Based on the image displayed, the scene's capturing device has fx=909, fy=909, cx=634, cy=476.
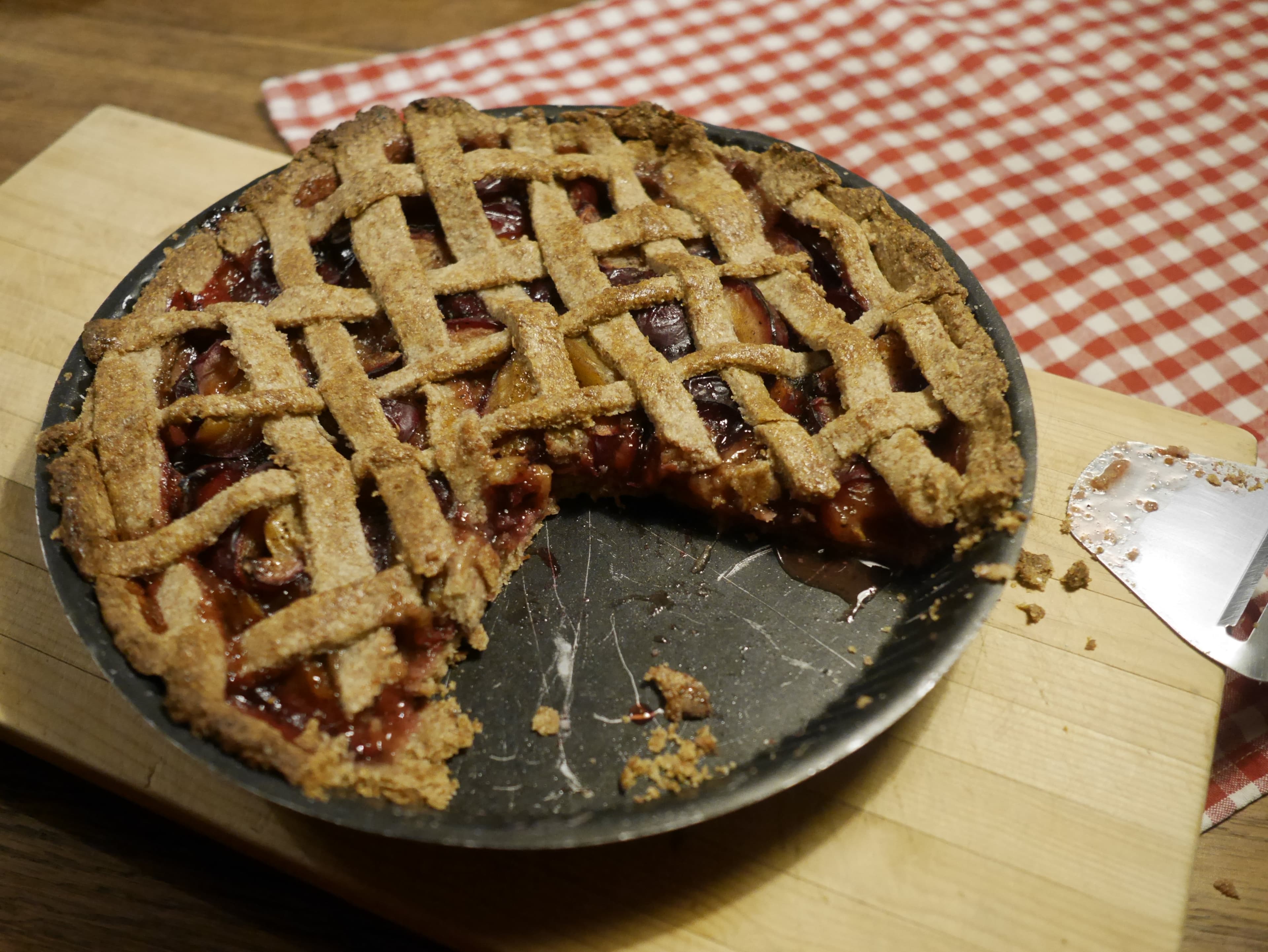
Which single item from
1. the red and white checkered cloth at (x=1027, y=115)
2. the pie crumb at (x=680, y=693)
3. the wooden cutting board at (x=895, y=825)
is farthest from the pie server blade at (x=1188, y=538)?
the pie crumb at (x=680, y=693)

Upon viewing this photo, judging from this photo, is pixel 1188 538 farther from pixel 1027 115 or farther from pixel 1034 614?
Answer: pixel 1027 115

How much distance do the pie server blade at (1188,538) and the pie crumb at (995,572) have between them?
451mm

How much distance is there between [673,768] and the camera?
1.56 metres

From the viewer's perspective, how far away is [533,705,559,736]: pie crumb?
163 centimetres

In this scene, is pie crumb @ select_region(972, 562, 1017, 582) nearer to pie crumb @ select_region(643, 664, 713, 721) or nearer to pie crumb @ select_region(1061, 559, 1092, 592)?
pie crumb @ select_region(1061, 559, 1092, 592)

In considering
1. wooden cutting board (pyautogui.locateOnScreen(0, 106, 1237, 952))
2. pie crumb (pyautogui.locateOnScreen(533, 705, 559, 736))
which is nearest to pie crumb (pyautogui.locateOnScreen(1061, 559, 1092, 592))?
wooden cutting board (pyautogui.locateOnScreen(0, 106, 1237, 952))

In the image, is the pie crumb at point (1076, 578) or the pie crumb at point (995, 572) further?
the pie crumb at point (1076, 578)

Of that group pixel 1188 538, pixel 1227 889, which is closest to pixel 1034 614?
pixel 1188 538

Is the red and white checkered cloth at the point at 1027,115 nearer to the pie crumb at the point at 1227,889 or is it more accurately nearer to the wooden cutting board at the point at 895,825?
the wooden cutting board at the point at 895,825

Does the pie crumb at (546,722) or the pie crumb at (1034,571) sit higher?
the pie crumb at (546,722)

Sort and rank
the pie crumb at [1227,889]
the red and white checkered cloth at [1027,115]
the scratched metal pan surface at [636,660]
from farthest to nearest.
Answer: the red and white checkered cloth at [1027,115]
the pie crumb at [1227,889]
the scratched metal pan surface at [636,660]

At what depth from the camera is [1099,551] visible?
1904 mm

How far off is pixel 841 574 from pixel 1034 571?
391mm

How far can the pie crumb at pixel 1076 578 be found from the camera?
1837mm
